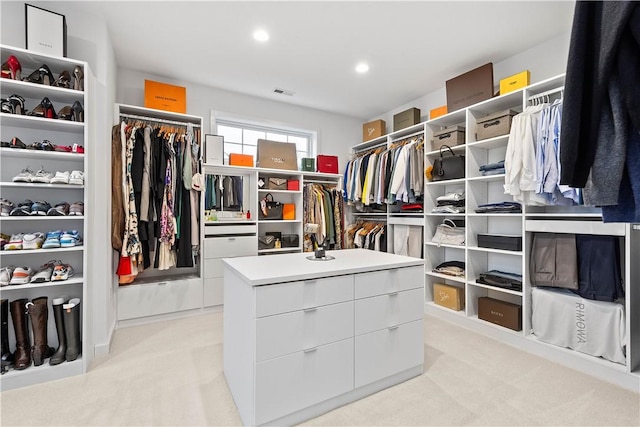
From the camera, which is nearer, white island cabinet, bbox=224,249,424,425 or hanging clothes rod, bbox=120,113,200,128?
white island cabinet, bbox=224,249,424,425

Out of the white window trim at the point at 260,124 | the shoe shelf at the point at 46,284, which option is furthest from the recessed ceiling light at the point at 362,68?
the shoe shelf at the point at 46,284

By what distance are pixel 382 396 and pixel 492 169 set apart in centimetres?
222

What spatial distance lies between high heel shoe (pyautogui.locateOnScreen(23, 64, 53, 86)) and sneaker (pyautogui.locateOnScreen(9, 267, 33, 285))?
4.18 ft

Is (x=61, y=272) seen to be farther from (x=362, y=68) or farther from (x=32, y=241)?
(x=362, y=68)

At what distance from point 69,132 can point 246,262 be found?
178 centimetres

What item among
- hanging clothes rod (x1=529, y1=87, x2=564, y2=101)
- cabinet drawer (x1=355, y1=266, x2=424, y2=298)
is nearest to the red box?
hanging clothes rod (x1=529, y1=87, x2=564, y2=101)

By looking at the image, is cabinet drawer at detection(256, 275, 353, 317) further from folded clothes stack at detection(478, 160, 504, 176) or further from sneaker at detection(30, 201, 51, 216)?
folded clothes stack at detection(478, 160, 504, 176)

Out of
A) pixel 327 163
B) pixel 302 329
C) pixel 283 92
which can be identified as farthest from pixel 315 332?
pixel 283 92

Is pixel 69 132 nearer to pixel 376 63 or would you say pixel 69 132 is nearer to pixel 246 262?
pixel 246 262

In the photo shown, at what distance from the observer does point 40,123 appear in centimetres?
208

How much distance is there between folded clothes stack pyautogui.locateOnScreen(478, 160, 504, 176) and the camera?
2.75 metres

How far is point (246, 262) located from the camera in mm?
1935

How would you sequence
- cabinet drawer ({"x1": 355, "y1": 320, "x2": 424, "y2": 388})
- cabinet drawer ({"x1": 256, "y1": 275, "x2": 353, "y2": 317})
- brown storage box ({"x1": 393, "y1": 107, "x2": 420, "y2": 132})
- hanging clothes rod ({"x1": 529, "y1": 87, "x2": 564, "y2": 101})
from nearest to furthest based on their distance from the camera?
cabinet drawer ({"x1": 256, "y1": 275, "x2": 353, "y2": 317}) → cabinet drawer ({"x1": 355, "y1": 320, "x2": 424, "y2": 388}) → hanging clothes rod ({"x1": 529, "y1": 87, "x2": 564, "y2": 101}) → brown storage box ({"x1": 393, "y1": 107, "x2": 420, "y2": 132})

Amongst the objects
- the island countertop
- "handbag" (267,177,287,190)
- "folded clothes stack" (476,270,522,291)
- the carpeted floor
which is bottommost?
the carpeted floor
